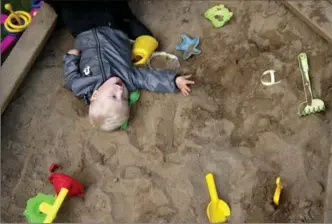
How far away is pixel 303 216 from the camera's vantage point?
1460 millimetres

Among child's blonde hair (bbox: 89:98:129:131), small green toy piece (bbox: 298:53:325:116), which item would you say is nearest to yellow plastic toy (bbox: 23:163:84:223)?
child's blonde hair (bbox: 89:98:129:131)

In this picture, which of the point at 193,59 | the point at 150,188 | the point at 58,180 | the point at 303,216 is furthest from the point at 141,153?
the point at 303,216

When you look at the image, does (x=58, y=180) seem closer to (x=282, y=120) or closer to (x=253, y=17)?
(x=282, y=120)

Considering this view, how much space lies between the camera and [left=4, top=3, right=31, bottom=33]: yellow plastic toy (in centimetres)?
195

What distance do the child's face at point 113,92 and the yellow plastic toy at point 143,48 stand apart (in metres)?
0.16

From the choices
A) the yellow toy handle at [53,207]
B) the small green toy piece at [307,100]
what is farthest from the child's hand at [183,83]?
the yellow toy handle at [53,207]

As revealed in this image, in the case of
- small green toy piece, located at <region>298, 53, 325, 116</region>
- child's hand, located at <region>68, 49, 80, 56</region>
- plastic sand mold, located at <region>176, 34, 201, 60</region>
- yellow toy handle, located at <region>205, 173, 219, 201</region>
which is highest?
child's hand, located at <region>68, 49, 80, 56</region>

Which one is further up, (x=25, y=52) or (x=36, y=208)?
(x=25, y=52)

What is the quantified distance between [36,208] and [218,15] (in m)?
1.01

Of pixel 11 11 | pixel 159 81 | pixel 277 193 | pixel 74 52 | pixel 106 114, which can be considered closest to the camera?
pixel 277 193

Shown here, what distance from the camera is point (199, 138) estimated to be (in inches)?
65.1

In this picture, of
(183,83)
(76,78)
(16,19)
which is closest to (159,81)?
(183,83)

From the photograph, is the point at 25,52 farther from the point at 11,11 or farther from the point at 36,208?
the point at 36,208

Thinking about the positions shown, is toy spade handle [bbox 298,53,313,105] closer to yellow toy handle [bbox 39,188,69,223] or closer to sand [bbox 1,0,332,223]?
sand [bbox 1,0,332,223]
